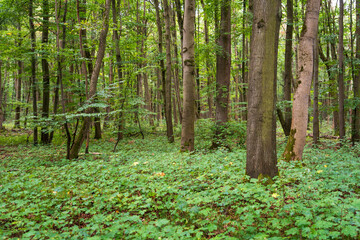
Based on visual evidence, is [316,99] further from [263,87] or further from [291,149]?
[263,87]

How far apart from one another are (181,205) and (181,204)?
0.08m

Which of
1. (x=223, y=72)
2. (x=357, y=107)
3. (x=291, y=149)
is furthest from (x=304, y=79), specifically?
(x=357, y=107)

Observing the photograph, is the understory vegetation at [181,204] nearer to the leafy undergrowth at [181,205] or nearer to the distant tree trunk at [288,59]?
the leafy undergrowth at [181,205]

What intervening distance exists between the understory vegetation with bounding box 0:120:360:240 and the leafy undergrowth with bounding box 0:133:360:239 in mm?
13

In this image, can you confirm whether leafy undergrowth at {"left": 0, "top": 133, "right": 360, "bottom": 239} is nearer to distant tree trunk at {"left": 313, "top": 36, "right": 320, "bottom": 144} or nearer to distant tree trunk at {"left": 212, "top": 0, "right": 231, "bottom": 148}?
distant tree trunk at {"left": 212, "top": 0, "right": 231, "bottom": 148}

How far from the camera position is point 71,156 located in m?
8.62

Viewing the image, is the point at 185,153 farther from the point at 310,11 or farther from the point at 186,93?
the point at 310,11

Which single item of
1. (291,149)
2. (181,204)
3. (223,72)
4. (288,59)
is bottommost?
(181,204)

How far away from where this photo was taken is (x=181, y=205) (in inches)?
139

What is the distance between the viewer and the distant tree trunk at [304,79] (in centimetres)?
596

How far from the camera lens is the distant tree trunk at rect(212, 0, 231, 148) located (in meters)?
9.34

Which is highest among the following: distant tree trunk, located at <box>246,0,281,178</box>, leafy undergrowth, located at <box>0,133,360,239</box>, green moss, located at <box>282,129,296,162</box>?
distant tree trunk, located at <box>246,0,281,178</box>

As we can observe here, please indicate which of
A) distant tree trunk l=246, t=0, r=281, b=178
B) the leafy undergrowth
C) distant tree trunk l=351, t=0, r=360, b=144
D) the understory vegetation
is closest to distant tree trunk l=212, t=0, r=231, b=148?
the understory vegetation

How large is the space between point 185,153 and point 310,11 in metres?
5.41
